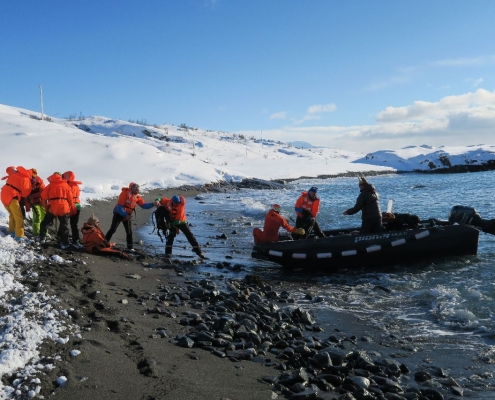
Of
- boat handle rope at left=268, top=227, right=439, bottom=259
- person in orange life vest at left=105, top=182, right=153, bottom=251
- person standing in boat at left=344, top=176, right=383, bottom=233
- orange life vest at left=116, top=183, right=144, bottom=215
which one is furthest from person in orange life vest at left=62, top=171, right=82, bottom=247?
person standing in boat at left=344, top=176, right=383, bottom=233

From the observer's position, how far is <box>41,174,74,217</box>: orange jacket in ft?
30.7

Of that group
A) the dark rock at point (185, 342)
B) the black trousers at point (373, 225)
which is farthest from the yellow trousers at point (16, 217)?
the black trousers at point (373, 225)

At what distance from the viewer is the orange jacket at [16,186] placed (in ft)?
29.7

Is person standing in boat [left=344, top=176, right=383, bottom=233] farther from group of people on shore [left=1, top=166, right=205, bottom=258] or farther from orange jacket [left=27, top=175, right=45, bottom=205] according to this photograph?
orange jacket [left=27, top=175, right=45, bottom=205]

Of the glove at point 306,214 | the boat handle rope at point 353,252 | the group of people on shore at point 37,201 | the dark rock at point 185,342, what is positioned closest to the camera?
the dark rock at point 185,342

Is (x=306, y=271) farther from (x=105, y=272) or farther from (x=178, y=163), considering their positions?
(x=178, y=163)

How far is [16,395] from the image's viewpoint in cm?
349

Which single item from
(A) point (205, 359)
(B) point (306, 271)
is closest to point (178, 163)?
(B) point (306, 271)

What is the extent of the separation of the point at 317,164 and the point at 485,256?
65044 mm

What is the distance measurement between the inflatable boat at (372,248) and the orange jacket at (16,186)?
16.8ft

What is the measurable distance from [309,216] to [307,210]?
0.58 ft

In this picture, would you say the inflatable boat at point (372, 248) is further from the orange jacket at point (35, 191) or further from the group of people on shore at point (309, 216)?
the orange jacket at point (35, 191)

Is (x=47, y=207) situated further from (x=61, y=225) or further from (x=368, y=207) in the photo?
(x=368, y=207)

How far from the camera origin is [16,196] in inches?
357
